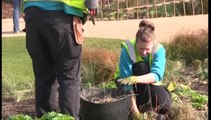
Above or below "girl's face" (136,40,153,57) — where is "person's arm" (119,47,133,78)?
below

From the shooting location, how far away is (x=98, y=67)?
6.65m

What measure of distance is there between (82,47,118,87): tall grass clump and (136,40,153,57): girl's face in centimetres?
153

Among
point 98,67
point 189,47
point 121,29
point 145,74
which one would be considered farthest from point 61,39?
point 121,29

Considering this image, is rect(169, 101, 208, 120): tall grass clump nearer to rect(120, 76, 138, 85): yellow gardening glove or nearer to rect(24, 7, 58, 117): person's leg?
rect(120, 76, 138, 85): yellow gardening glove

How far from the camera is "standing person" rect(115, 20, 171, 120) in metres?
4.79

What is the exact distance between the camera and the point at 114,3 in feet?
64.2

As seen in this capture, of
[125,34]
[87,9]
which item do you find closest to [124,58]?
[87,9]

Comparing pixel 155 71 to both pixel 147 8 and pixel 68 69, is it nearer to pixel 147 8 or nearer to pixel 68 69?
pixel 68 69

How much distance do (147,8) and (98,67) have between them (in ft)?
40.9

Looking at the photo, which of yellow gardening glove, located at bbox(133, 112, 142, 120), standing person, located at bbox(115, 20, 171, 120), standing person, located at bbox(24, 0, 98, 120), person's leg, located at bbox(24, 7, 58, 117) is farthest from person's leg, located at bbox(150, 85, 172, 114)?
person's leg, located at bbox(24, 7, 58, 117)

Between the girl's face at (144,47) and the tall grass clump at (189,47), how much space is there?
9.82 ft

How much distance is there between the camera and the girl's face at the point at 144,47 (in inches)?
186

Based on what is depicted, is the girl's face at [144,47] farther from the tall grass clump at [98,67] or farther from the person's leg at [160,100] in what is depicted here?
the tall grass clump at [98,67]

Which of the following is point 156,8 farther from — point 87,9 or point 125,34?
point 87,9
